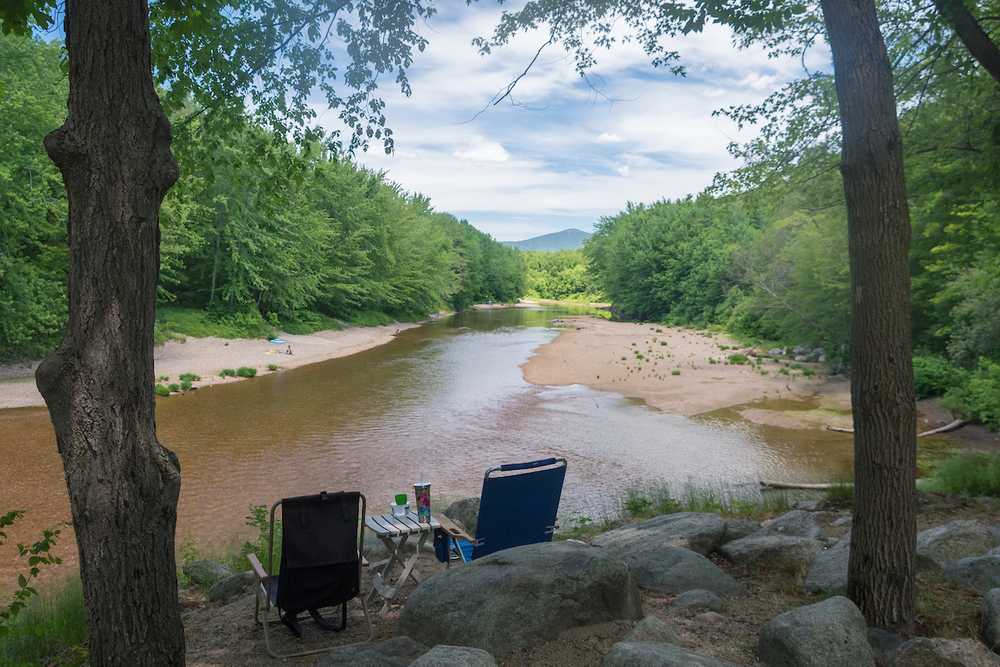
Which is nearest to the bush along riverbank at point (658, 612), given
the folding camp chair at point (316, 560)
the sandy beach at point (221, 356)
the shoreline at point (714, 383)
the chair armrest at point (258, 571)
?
the folding camp chair at point (316, 560)

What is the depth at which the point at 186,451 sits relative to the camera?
13.6 metres

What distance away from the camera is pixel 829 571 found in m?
4.73

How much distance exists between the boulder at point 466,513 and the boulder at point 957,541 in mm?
4181

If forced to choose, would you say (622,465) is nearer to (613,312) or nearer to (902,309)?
(902,309)

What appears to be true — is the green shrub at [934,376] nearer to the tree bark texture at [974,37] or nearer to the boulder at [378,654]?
the tree bark texture at [974,37]

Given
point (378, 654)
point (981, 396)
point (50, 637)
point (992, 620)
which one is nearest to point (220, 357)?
point (50, 637)

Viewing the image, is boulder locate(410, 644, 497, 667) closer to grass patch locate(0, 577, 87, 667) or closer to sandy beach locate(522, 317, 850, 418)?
grass patch locate(0, 577, 87, 667)

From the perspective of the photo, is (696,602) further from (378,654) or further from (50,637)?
(50,637)

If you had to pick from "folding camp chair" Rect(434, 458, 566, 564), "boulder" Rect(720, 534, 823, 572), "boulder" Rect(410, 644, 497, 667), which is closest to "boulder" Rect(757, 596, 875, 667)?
"boulder" Rect(410, 644, 497, 667)

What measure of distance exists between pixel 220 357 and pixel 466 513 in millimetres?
20085

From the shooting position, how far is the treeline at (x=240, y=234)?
22.8 feet

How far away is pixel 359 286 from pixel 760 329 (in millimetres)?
22487

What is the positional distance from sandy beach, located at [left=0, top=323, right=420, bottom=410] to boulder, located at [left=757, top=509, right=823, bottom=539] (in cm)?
1655

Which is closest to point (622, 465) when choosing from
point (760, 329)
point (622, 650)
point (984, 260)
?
point (984, 260)
